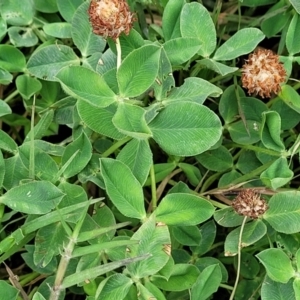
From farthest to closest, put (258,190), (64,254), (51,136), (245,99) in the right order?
(51,136) < (245,99) < (258,190) < (64,254)

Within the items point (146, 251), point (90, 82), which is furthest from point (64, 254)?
point (90, 82)

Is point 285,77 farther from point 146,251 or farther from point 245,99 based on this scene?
point 146,251

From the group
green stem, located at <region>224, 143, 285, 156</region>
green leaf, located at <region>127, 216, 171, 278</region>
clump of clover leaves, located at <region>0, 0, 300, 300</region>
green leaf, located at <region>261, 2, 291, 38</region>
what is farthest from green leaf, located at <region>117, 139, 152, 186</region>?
green leaf, located at <region>261, 2, 291, 38</region>

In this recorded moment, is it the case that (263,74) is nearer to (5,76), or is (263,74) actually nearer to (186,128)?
(186,128)

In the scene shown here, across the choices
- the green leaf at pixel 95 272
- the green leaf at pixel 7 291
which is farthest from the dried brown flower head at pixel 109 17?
the green leaf at pixel 7 291

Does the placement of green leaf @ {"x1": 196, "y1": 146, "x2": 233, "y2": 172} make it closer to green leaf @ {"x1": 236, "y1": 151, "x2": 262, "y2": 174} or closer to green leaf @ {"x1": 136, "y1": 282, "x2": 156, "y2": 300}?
green leaf @ {"x1": 236, "y1": 151, "x2": 262, "y2": 174}
